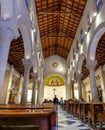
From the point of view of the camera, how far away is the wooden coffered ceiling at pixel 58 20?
13.5 m

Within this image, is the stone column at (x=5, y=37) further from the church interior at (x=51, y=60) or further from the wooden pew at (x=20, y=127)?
the wooden pew at (x=20, y=127)

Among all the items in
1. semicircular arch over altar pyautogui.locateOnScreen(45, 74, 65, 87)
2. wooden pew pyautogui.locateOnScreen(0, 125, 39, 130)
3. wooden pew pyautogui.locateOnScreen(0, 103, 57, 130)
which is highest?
semicircular arch over altar pyautogui.locateOnScreen(45, 74, 65, 87)

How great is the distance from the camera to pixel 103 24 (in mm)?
8359

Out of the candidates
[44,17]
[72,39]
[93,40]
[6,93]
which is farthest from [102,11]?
[6,93]

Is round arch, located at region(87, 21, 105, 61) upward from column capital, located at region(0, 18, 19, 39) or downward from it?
upward

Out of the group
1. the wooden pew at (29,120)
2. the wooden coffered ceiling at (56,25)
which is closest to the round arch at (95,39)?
the wooden coffered ceiling at (56,25)

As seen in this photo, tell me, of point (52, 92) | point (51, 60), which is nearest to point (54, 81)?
point (52, 92)

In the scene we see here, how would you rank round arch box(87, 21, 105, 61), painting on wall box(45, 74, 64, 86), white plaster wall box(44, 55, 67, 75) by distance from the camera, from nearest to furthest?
round arch box(87, 21, 105, 61) < white plaster wall box(44, 55, 67, 75) < painting on wall box(45, 74, 64, 86)

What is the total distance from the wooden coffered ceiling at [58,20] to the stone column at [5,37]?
28.0 feet

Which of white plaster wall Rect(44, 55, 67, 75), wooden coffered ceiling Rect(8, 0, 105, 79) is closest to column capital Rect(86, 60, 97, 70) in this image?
wooden coffered ceiling Rect(8, 0, 105, 79)

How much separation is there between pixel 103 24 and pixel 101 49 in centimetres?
724

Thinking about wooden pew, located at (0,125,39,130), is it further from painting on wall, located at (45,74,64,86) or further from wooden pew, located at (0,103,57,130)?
painting on wall, located at (45,74,64,86)

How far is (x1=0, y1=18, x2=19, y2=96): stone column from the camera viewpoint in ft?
16.6

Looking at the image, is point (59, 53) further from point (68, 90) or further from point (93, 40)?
point (93, 40)
